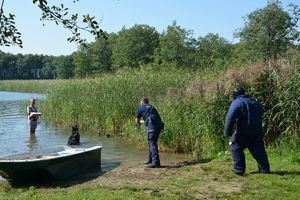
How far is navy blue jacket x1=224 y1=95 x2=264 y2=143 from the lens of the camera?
9352 millimetres

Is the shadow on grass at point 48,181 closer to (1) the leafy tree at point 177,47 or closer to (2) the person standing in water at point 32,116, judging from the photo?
(2) the person standing in water at point 32,116

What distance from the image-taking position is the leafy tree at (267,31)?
4574 cm

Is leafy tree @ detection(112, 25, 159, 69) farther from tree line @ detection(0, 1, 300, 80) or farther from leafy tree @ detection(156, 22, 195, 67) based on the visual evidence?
leafy tree @ detection(156, 22, 195, 67)

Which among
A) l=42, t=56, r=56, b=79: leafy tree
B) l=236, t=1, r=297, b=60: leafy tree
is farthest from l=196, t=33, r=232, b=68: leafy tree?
l=42, t=56, r=56, b=79: leafy tree

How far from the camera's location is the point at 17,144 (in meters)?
18.2

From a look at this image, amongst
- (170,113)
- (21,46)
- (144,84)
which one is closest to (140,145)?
(170,113)

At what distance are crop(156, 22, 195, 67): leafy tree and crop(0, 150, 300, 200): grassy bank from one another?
39669 mm

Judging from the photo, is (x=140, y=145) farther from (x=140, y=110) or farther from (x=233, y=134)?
(x=233, y=134)

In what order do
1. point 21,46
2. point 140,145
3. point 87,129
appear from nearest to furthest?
1. point 21,46
2. point 140,145
3. point 87,129

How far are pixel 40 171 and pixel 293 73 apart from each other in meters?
7.05

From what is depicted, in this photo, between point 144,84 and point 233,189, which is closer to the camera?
point 233,189

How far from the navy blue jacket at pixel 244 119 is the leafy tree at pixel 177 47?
1599 inches

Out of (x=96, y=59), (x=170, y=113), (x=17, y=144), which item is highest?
(x=96, y=59)

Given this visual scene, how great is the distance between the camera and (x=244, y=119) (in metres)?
9.38
